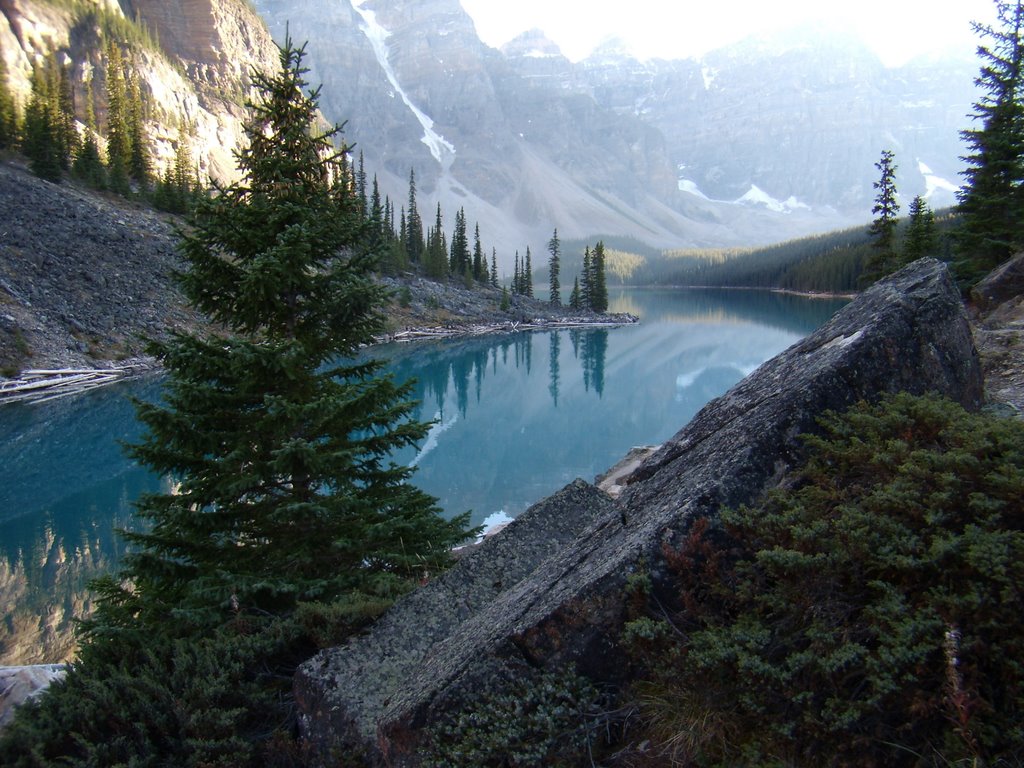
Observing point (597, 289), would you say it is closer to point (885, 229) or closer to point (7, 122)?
point (885, 229)

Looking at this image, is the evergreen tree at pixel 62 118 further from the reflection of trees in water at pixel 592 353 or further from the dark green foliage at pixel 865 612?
the dark green foliage at pixel 865 612

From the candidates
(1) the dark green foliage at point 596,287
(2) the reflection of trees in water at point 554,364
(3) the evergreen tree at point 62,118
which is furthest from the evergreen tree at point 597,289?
(3) the evergreen tree at point 62,118

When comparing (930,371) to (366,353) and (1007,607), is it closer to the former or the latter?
(1007,607)

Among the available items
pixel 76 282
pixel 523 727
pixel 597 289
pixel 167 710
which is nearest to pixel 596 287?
pixel 597 289

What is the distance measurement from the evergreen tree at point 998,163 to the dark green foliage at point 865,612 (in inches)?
1032

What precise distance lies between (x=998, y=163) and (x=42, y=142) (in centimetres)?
7747

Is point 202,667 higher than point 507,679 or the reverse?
the reverse

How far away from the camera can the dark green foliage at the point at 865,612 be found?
7.77 feet

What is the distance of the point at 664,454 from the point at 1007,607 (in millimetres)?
2992

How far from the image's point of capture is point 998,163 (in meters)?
25.0

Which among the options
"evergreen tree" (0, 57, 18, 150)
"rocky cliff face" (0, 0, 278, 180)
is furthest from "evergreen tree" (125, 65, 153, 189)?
"evergreen tree" (0, 57, 18, 150)

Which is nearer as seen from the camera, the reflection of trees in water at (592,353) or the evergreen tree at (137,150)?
the reflection of trees in water at (592,353)

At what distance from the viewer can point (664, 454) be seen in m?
5.30

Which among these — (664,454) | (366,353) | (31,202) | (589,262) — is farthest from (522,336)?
(664,454)
